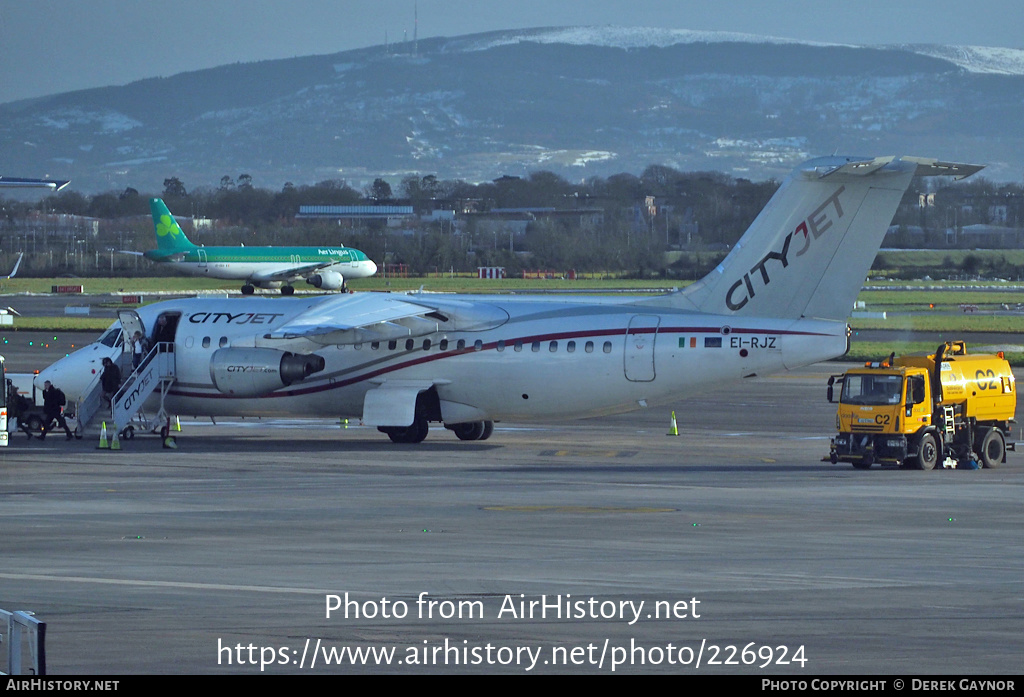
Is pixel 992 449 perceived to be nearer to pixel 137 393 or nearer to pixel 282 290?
pixel 137 393

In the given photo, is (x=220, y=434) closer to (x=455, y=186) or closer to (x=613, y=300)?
(x=613, y=300)

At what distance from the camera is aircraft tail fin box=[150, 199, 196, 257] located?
99812mm

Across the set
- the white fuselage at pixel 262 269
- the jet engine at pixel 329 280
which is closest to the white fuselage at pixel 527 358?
the jet engine at pixel 329 280

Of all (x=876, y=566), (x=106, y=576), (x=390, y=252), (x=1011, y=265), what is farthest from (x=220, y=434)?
(x=1011, y=265)

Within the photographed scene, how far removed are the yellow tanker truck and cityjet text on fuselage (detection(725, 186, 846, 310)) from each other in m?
3.19

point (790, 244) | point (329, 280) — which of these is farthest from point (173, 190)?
point (790, 244)

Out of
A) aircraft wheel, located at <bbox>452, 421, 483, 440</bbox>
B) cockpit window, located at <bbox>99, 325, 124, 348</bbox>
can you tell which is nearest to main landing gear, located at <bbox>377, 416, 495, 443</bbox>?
aircraft wheel, located at <bbox>452, 421, 483, 440</bbox>

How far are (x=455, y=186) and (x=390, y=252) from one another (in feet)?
Result: 46.2

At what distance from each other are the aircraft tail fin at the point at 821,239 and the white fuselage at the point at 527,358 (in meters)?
0.63

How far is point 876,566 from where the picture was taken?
1838cm

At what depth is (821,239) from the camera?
3281cm

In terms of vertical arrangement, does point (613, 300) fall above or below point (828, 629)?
above

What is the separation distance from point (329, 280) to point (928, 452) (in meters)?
74.7
